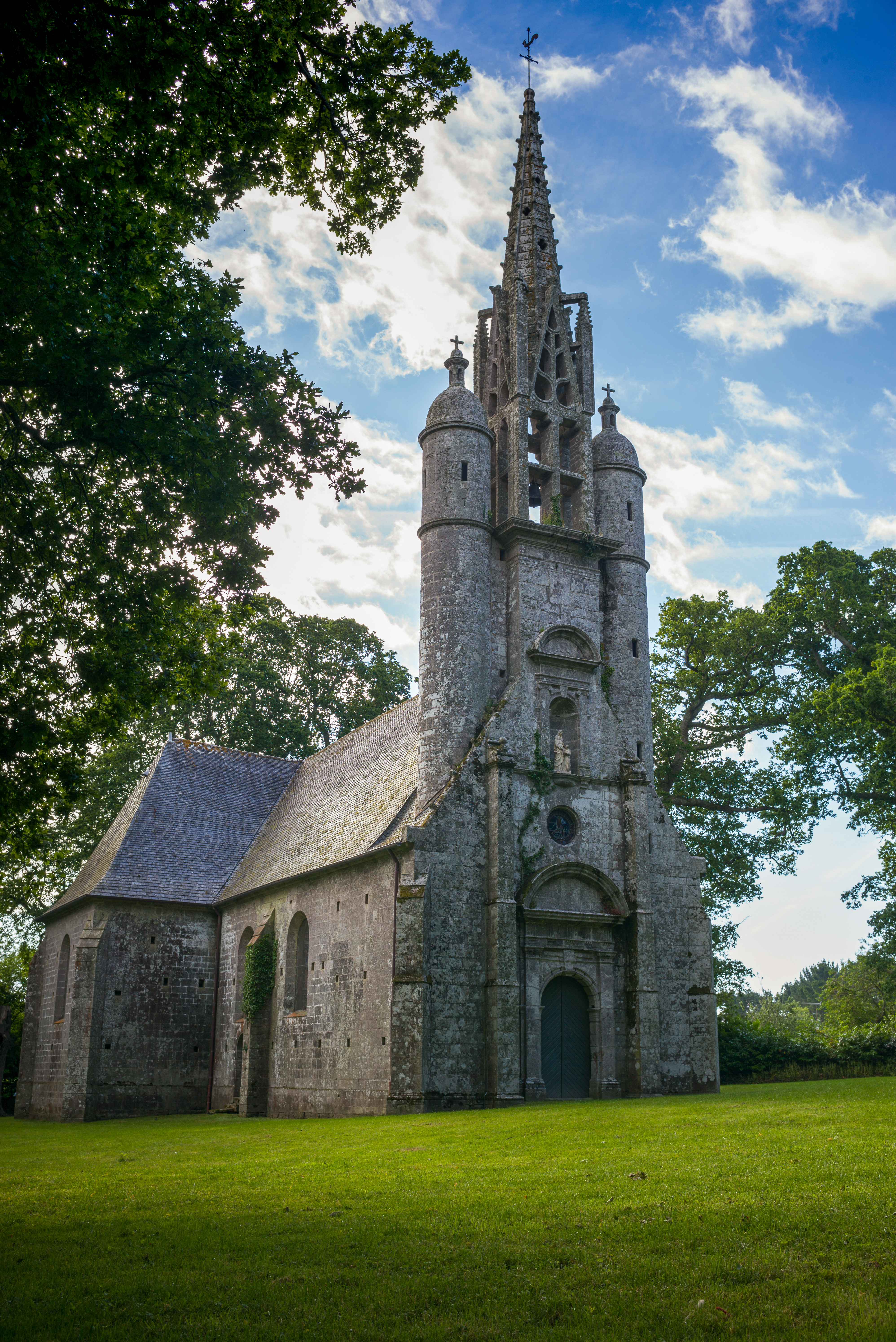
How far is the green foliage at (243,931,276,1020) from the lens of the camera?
28.7 meters

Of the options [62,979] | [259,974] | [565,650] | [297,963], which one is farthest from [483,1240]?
[62,979]

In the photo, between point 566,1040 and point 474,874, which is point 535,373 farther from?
point 566,1040

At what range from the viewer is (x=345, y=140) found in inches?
462

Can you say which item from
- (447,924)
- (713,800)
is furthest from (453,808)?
(713,800)

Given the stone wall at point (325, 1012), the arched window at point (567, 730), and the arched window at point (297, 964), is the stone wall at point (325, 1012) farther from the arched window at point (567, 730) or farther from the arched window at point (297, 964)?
the arched window at point (567, 730)

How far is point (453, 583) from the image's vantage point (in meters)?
26.5

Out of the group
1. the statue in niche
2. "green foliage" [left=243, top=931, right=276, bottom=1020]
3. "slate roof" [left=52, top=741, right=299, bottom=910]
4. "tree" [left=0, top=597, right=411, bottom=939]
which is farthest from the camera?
"tree" [left=0, top=597, right=411, bottom=939]

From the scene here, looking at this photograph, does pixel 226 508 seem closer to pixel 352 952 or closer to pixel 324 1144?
pixel 324 1144

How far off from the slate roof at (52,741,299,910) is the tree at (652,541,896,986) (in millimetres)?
14287

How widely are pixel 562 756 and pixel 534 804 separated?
6.13 feet

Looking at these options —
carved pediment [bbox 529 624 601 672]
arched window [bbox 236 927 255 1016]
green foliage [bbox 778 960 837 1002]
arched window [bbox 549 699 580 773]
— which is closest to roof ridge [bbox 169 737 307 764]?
arched window [bbox 236 927 255 1016]

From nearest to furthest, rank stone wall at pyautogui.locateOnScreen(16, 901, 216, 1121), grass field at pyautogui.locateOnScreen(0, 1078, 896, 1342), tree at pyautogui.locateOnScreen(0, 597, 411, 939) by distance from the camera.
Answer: grass field at pyautogui.locateOnScreen(0, 1078, 896, 1342)
stone wall at pyautogui.locateOnScreen(16, 901, 216, 1121)
tree at pyautogui.locateOnScreen(0, 597, 411, 939)

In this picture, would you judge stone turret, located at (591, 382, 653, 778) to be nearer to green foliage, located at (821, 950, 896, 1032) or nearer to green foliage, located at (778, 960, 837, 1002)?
green foliage, located at (821, 950, 896, 1032)

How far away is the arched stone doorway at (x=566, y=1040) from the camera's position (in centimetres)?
2414
